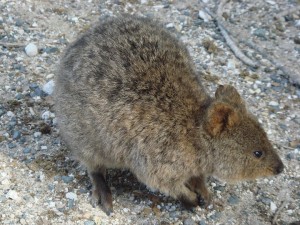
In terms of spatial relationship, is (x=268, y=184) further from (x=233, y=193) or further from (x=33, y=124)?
(x=33, y=124)

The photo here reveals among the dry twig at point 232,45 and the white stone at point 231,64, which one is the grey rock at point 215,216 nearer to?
the white stone at point 231,64

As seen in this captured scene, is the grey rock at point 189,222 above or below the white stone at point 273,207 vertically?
below

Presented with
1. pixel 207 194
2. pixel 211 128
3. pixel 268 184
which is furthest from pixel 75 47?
pixel 268 184

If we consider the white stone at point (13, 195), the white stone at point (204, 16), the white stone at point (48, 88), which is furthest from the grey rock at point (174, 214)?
the white stone at point (204, 16)

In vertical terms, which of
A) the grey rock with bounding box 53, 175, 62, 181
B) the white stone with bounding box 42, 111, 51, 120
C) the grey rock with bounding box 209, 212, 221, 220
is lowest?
the grey rock with bounding box 53, 175, 62, 181

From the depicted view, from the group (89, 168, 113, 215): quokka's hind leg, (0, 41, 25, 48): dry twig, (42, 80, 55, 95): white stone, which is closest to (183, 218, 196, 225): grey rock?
(89, 168, 113, 215): quokka's hind leg

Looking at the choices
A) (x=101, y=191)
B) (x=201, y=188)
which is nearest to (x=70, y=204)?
(x=101, y=191)

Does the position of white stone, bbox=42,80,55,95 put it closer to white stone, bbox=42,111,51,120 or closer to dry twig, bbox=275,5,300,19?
white stone, bbox=42,111,51,120
